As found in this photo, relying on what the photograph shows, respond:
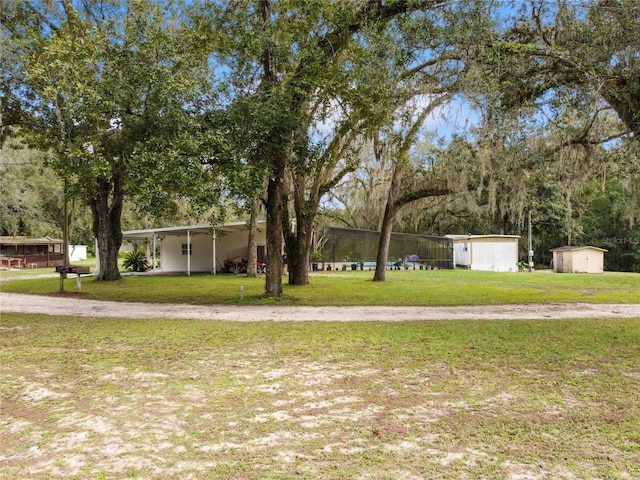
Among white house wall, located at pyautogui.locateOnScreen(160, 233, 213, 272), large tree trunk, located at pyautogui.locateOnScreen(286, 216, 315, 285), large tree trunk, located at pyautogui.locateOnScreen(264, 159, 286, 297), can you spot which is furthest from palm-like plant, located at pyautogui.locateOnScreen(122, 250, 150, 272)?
large tree trunk, located at pyautogui.locateOnScreen(264, 159, 286, 297)

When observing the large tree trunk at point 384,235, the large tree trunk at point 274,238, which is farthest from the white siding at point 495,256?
the large tree trunk at point 274,238

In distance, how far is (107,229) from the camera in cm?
1786

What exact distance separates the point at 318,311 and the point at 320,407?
597 cm

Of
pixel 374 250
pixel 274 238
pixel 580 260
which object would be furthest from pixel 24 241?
pixel 580 260

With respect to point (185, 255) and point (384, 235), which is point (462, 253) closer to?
point (384, 235)

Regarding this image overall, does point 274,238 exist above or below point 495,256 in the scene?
above

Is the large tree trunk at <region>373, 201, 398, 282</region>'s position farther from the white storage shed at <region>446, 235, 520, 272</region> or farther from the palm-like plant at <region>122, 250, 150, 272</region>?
the palm-like plant at <region>122, 250, 150, 272</region>

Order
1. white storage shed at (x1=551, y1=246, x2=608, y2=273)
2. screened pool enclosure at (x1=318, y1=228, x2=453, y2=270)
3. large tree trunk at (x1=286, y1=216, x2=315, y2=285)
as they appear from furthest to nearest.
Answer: screened pool enclosure at (x1=318, y1=228, x2=453, y2=270) → white storage shed at (x1=551, y1=246, x2=608, y2=273) → large tree trunk at (x1=286, y1=216, x2=315, y2=285)

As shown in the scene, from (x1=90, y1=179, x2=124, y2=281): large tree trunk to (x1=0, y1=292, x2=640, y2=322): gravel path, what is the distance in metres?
6.87

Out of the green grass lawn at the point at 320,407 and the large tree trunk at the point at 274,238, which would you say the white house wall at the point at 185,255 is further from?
the green grass lawn at the point at 320,407

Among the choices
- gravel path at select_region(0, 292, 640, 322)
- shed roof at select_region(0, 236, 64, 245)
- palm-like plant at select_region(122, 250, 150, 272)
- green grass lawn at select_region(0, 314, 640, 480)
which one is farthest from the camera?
shed roof at select_region(0, 236, 64, 245)

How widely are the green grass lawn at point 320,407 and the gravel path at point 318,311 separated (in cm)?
216

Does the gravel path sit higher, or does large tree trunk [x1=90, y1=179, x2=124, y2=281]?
large tree trunk [x1=90, y1=179, x2=124, y2=281]

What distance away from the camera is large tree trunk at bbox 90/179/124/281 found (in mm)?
17812
